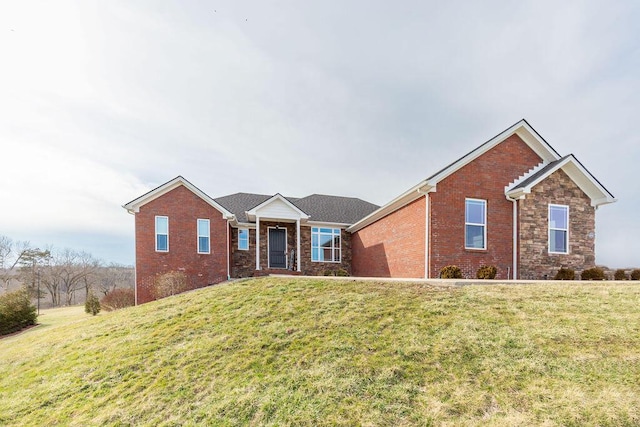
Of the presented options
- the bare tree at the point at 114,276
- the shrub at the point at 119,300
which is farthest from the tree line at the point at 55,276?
the shrub at the point at 119,300

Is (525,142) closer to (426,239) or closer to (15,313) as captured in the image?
(426,239)

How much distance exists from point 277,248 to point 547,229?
13704 mm

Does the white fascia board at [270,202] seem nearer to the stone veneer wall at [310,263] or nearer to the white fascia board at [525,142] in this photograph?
the stone veneer wall at [310,263]

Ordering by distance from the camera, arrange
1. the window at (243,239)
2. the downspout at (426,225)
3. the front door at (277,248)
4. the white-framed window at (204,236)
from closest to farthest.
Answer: the downspout at (426,225)
the white-framed window at (204,236)
the window at (243,239)
the front door at (277,248)

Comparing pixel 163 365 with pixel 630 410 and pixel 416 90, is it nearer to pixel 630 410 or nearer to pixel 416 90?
pixel 630 410

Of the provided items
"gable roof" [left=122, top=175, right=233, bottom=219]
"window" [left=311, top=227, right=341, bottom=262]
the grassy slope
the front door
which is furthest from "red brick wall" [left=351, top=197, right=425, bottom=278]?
"gable roof" [left=122, top=175, right=233, bottom=219]

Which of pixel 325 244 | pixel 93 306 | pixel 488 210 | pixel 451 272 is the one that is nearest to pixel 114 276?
pixel 93 306

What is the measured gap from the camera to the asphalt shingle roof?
20917 mm

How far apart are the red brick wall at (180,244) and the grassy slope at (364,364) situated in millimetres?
7346

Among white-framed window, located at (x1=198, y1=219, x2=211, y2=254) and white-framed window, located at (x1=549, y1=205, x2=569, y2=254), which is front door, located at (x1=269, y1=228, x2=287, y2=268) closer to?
white-framed window, located at (x1=198, y1=219, x2=211, y2=254)

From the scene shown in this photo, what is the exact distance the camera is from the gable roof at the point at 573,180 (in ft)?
43.0

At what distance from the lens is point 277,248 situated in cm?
2006

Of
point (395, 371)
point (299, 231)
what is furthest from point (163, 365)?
point (299, 231)

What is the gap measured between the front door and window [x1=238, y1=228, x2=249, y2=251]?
1.43m
